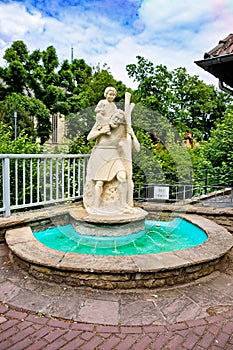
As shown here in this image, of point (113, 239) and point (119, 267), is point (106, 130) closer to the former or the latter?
point (113, 239)

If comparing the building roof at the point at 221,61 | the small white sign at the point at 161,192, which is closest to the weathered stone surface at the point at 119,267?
the small white sign at the point at 161,192

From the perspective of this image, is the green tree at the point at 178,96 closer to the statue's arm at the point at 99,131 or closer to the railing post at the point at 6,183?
the statue's arm at the point at 99,131

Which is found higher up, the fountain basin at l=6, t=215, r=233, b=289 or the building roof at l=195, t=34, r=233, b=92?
the building roof at l=195, t=34, r=233, b=92

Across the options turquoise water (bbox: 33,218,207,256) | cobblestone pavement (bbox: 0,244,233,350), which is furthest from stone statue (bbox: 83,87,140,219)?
cobblestone pavement (bbox: 0,244,233,350)

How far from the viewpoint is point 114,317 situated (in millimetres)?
2031

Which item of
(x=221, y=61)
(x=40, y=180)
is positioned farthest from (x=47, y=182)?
(x=221, y=61)

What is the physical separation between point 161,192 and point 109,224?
214 cm

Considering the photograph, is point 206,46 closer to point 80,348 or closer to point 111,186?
point 111,186

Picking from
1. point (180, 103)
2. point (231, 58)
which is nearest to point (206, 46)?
point (180, 103)

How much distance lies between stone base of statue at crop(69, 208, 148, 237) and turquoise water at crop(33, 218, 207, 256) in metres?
0.07

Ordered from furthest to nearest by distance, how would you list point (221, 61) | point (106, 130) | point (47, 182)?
point (47, 182) → point (221, 61) → point (106, 130)

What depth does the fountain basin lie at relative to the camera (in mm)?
2412

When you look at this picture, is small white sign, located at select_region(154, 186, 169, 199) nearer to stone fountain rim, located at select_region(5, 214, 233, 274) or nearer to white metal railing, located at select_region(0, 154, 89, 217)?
white metal railing, located at select_region(0, 154, 89, 217)

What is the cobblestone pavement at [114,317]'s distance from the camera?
178cm
